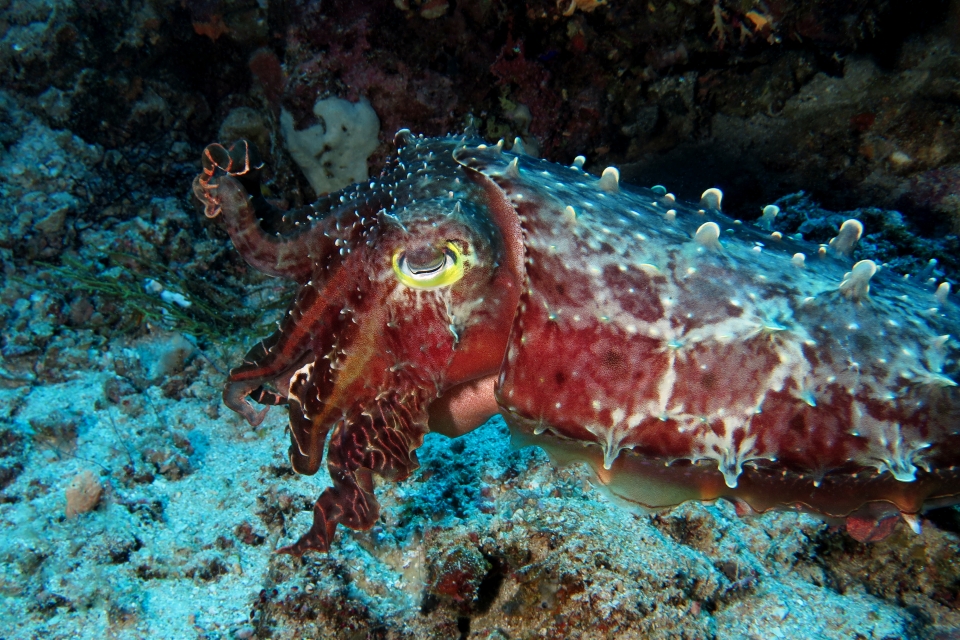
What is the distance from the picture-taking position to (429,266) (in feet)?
7.64

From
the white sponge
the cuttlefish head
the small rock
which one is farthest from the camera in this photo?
the white sponge

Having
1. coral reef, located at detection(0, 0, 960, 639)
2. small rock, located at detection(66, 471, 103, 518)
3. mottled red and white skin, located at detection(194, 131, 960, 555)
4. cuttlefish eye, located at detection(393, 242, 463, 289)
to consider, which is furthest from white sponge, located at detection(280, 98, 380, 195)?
cuttlefish eye, located at detection(393, 242, 463, 289)

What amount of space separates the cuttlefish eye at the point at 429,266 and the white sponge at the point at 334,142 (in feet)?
12.7

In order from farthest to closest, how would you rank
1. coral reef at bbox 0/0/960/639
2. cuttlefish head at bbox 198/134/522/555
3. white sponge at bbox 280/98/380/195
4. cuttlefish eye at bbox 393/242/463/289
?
1. white sponge at bbox 280/98/380/195
2. coral reef at bbox 0/0/960/639
3. cuttlefish head at bbox 198/134/522/555
4. cuttlefish eye at bbox 393/242/463/289

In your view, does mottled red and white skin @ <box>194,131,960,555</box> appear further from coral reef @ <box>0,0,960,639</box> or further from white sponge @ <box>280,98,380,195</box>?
white sponge @ <box>280,98,380,195</box>

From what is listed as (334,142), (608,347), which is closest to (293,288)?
(334,142)

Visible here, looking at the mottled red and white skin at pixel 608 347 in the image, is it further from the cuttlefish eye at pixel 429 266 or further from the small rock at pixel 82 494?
the small rock at pixel 82 494

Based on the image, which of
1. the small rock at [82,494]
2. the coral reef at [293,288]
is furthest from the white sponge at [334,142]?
the small rock at [82,494]

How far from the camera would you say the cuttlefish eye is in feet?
7.61

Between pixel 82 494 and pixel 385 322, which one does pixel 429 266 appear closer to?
pixel 385 322

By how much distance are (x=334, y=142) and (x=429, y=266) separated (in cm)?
403

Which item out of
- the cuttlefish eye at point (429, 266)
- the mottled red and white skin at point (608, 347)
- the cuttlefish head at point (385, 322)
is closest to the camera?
the mottled red and white skin at point (608, 347)

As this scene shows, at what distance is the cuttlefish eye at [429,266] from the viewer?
2.32m

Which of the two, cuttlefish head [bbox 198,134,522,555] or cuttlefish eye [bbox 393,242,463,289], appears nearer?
cuttlefish eye [bbox 393,242,463,289]
